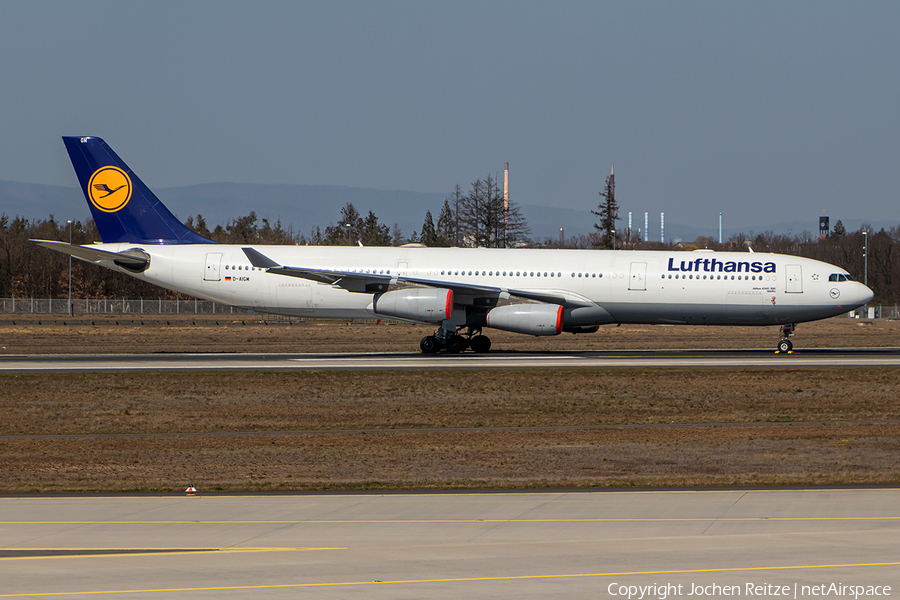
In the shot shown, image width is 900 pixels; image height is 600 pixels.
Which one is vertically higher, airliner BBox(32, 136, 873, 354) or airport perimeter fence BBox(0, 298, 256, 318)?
airliner BBox(32, 136, 873, 354)

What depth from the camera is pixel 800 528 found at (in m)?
10.8

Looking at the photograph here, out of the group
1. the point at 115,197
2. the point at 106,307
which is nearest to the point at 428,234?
the point at 106,307

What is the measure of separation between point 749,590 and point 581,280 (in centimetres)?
2625

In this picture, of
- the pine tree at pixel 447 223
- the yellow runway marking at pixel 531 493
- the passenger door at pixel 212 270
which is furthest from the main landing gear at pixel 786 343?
the pine tree at pixel 447 223

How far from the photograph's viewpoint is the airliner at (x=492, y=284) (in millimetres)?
33625

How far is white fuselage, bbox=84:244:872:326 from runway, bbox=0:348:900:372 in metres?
1.68

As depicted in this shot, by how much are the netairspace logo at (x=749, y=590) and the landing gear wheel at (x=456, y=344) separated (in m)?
26.4

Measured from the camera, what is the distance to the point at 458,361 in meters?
32.2

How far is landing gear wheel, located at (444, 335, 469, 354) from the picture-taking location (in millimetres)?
35031

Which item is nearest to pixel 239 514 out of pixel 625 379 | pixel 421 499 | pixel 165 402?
pixel 421 499

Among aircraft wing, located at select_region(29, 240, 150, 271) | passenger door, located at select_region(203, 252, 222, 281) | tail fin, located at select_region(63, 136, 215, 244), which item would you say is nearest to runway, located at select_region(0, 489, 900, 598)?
passenger door, located at select_region(203, 252, 222, 281)

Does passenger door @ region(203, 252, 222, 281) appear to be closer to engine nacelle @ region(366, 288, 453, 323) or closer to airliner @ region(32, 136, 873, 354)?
airliner @ region(32, 136, 873, 354)

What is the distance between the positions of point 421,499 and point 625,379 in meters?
15.4

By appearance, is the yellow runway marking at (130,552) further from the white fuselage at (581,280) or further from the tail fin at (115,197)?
the tail fin at (115,197)
